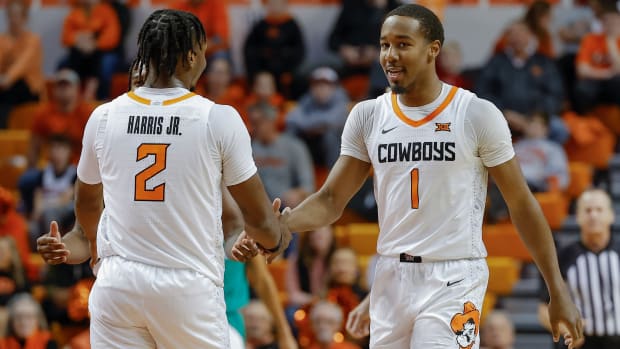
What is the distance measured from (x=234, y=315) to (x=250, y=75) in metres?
6.89

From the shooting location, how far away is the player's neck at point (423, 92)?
19.3 feet

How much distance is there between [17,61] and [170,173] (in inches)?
366

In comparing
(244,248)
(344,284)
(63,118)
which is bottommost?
(344,284)

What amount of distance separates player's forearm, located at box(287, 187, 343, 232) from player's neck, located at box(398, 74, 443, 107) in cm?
71

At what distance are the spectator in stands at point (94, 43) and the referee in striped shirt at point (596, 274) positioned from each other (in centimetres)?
672

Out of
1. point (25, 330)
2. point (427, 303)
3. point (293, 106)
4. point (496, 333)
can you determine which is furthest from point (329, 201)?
point (293, 106)

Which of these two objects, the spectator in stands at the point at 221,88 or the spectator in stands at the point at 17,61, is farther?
the spectator in stands at the point at 17,61

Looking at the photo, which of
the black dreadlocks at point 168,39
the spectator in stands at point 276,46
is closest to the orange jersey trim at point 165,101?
the black dreadlocks at point 168,39

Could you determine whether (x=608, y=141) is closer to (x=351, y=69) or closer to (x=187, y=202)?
(x=351, y=69)

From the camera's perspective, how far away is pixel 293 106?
44.3 ft

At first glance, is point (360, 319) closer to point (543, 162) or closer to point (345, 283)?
point (345, 283)

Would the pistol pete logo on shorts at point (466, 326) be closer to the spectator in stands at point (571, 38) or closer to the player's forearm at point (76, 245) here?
the player's forearm at point (76, 245)

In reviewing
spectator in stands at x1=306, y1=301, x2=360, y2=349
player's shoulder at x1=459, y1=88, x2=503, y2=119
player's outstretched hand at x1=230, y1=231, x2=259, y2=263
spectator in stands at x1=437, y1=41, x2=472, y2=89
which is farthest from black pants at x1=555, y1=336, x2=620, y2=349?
spectator in stands at x1=437, y1=41, x2=472, y2=89

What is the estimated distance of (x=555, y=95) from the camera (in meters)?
12.7
